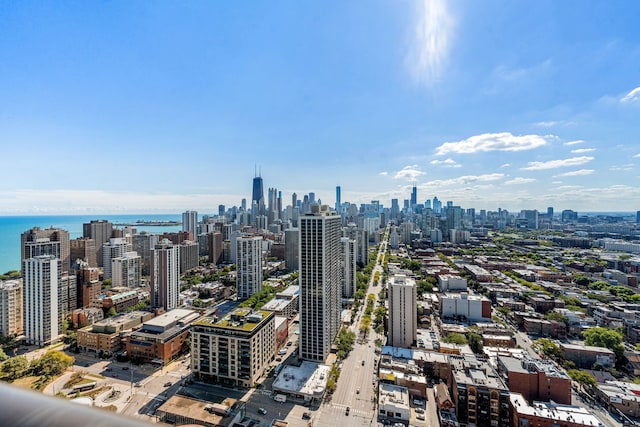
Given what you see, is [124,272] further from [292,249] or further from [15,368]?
[292,249]

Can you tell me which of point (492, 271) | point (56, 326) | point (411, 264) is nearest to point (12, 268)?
point (56, 326)

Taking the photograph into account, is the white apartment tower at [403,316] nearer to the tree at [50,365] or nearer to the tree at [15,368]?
the tree at [50,365]

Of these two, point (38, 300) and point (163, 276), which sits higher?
point (163, 276)

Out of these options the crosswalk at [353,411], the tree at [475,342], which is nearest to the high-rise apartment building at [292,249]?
the tree at [475,342]

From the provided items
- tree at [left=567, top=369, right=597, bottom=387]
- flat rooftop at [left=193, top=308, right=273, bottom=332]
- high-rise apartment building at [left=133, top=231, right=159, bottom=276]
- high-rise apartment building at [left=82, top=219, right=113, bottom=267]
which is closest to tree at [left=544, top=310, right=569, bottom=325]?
tree at [left=567, top=369, right=597, bottom=387]

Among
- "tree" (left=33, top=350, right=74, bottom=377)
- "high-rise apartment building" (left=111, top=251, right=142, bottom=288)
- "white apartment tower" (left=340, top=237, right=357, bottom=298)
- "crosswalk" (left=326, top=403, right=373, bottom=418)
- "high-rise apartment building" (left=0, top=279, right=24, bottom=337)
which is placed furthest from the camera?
"high-rise apartment building" (left=111, top=251, right=142, bottom=288)

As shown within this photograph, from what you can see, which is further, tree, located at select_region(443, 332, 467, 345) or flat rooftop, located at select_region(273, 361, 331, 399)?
tree, located at select_region(443, 332, 467, 345)

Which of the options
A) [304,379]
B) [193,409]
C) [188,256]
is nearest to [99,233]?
[188,256]

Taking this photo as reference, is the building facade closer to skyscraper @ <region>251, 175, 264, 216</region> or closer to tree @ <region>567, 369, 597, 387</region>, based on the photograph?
tree @ <region>567, 369, 597, 387</region>
